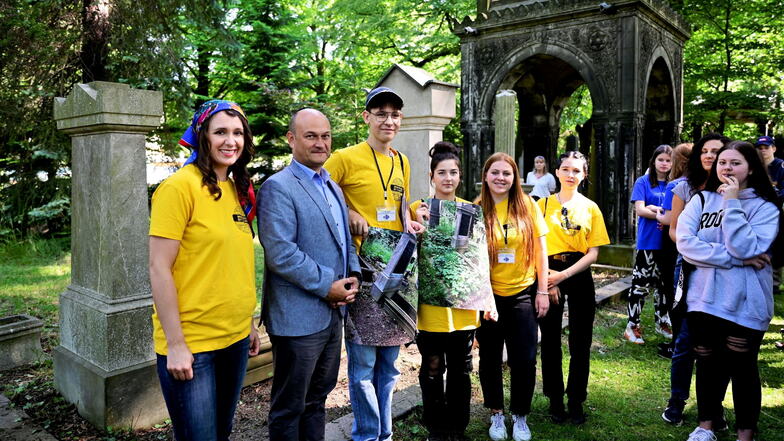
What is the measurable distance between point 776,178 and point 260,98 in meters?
13.2

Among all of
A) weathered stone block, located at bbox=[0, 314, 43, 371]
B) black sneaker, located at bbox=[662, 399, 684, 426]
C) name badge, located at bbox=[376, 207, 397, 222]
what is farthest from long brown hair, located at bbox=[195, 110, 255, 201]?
Result: weathered stone block, located at bbox=[0, 314, 43, 371]

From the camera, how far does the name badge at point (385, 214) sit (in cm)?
289

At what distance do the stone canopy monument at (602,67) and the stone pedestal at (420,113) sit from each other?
19.8 ft

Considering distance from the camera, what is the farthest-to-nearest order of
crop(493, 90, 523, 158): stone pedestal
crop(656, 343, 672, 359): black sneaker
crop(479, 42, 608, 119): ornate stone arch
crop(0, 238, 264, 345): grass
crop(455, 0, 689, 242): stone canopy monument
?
1. crop(479, 42, 608, 119): ornate stone arch
2. crop(455, 0, 689, 242): stone canopy monument
3. crop(493, 90, 523, 158): stone pedestal
4. crop(0, 238, 264, 345): grass
5. crop(656, 343, 672, 359): black sneaker

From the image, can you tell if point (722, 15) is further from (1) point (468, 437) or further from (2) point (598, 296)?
(1) point (468, 437)

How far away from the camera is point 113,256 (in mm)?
3512

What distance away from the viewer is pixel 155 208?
2023 millimetres

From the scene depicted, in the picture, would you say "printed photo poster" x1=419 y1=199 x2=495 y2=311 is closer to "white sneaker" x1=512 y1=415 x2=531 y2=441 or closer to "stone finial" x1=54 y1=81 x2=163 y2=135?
"white sneaker" x1=512 y1=415 x2=531 y2=441

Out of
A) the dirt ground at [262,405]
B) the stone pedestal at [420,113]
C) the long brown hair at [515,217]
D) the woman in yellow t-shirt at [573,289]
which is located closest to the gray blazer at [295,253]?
the long brown hair at [515,217]

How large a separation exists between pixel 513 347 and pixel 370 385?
999mm

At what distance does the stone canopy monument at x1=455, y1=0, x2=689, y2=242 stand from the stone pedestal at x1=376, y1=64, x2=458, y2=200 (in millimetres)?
6046

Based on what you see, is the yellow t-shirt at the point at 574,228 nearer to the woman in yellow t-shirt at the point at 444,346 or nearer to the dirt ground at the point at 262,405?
the woman in yellow t-shirt at the point at 444,346

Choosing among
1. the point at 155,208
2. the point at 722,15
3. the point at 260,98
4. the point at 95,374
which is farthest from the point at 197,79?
the point at 155,208

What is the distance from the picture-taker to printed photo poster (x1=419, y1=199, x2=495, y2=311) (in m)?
2.98
